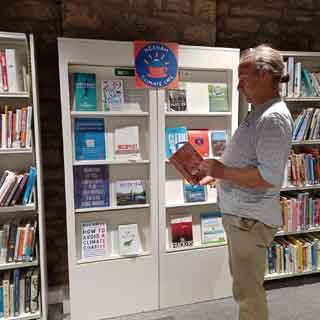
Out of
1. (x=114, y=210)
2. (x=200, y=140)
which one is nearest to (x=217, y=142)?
(x=200, y=140)

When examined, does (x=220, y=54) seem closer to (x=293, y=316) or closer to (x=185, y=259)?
(x=185, y=259)

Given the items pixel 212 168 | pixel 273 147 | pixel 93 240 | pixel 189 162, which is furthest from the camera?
pixel 93 240

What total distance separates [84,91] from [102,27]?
495 millimetres

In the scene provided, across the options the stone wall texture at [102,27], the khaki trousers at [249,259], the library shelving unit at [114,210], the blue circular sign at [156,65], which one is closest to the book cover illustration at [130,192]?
the library shelving unit at [114,210]

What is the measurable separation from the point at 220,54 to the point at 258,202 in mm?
1156

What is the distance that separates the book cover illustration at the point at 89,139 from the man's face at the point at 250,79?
1.02 metres

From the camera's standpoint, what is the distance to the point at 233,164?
5.11 feet

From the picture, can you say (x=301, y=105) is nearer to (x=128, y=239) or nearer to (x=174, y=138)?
(x=174, y=138)

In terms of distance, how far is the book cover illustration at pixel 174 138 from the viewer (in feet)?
7.37

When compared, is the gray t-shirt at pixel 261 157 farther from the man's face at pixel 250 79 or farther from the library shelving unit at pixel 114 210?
the library shelving unit at pixel 114 210

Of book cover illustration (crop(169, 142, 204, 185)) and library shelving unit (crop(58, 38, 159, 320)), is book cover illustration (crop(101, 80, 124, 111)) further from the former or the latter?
book cover illustration (crop(169, 142, 204, 185))

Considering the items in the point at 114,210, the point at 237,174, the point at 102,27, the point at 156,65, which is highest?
the point at 102,27

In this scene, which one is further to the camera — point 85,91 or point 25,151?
point 85,91

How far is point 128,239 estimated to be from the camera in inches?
87.2
